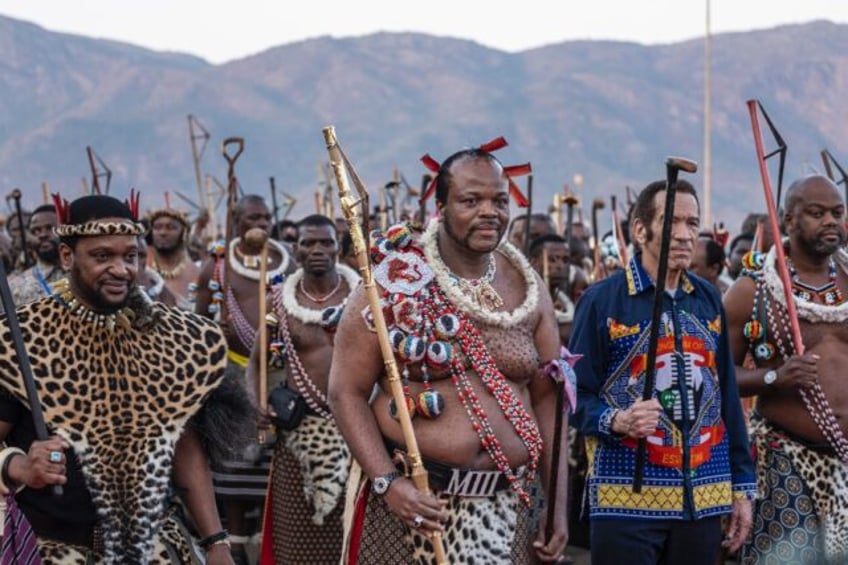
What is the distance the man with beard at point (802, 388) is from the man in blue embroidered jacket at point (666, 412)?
0.79 meters

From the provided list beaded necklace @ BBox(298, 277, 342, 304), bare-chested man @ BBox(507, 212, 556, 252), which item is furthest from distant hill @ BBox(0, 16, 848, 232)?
beaded necklace @ BBox(298, 277, 342, 304)

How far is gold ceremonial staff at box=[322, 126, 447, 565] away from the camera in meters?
5.03

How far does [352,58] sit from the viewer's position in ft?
623

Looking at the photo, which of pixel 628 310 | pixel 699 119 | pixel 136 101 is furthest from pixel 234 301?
pixel 136 101

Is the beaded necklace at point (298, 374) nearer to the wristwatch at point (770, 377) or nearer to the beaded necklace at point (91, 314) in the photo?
the wristwatch at point (770, 377)

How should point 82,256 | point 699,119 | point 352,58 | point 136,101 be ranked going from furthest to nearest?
point 352,58, point 136,101, point 699,119, point 82,256

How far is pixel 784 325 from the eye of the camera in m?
6.73

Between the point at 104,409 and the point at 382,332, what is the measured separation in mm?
1004

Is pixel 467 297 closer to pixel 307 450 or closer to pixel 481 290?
pixel 481 290

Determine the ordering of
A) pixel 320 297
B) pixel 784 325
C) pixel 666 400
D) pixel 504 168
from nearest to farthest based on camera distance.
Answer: pixel 504 168, pixel 666 400, pixel 784 325, pixel 320 297

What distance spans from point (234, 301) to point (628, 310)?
5.55m

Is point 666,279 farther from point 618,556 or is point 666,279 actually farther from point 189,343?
point 189,343

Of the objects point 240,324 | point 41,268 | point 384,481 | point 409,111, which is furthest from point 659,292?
point 409,111

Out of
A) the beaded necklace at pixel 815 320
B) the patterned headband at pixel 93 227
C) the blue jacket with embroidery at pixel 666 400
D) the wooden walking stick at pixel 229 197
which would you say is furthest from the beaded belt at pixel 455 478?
the wooden walking stick at pixel 229 197
